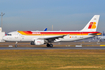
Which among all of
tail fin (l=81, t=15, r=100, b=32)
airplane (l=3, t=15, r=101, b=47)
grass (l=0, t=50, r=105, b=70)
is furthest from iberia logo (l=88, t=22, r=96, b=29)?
grass (l=0, t=50, r=105, b=70)

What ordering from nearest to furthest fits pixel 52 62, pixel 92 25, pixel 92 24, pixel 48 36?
1. pixel 52 62
2. pixel 48 36
3. pixel 92 25
4. pixel 92 24

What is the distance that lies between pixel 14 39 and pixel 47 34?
28.1 feet

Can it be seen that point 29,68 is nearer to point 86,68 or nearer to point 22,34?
point 86,68

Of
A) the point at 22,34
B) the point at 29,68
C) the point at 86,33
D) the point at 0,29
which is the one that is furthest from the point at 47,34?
the point at 0,29

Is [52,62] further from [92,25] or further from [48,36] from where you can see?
[92,25]

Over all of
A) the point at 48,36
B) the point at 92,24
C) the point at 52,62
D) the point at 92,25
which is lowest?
the point at 52,62

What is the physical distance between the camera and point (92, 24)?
163 ft

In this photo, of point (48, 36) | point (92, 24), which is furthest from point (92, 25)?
point (48, 36)

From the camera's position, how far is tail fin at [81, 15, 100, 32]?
49.1 metres

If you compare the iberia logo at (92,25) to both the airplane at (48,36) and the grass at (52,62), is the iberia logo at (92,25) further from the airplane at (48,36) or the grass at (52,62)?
the grass at (52,62)

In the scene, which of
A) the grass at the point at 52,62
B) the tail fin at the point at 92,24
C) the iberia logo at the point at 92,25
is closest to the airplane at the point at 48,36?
the tail fin at the point at 92,24

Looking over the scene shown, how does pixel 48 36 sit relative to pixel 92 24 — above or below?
below

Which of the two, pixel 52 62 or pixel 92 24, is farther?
pixel 92 24

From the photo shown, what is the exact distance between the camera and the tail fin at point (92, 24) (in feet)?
161
